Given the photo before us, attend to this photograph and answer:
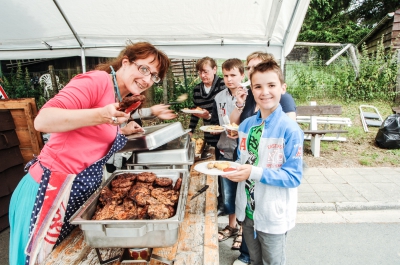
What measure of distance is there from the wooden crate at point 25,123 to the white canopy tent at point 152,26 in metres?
1.14

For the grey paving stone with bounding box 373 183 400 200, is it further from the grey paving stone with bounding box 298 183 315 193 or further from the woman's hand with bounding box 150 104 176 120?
the woman's hand with bounding box 150 104 176 120

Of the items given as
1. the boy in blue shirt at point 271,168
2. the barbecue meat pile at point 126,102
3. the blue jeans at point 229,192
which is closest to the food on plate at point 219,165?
the boy in blue shirt at point 271,168

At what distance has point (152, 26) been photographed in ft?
12.1

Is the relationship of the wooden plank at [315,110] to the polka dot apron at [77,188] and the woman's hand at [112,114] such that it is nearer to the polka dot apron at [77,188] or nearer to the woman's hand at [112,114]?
the polka dot apron at [77,188]

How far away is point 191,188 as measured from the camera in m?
1.95

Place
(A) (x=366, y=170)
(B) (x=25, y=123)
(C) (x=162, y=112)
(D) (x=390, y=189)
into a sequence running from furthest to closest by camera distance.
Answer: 1. (A) (x=366, y=170)
2. (D) (x=390, y=189)
3. (B) (x=25, y=123)
4. (C) (x=162, y=112)

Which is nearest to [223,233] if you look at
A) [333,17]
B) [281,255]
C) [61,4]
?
[281,255]

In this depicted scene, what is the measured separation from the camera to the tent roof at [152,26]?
315 centimetres

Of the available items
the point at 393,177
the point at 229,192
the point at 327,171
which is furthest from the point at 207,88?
the point at 393,177

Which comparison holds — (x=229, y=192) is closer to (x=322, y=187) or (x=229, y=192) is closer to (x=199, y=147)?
(x=199, y=147)

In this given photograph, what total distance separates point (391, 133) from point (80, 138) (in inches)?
266

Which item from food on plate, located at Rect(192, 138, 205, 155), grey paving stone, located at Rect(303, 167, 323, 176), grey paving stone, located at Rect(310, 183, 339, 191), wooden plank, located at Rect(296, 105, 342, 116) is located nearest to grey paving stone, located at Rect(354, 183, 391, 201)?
grey paving stone, located at Rect(310, 183, 339, 191)

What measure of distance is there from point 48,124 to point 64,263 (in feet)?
2.12

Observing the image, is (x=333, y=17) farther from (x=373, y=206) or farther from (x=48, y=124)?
(x=48, y=124)
